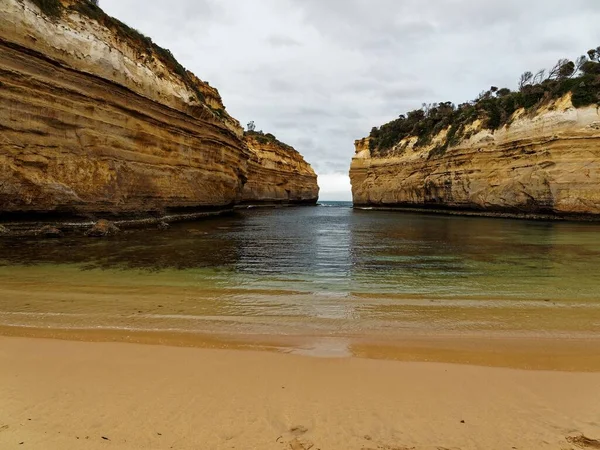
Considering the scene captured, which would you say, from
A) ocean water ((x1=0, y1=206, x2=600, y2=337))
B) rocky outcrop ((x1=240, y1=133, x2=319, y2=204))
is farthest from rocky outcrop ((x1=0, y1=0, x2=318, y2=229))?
rocky outcrop ((x1=240, y1=133, x2=319, y2=204))

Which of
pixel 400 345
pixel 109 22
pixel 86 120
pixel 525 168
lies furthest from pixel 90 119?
pixel 525 168

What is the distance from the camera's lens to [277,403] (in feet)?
9.29

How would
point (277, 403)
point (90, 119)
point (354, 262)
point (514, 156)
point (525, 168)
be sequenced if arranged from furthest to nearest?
point (514, 156) → point (525, 168) → point (90, 119) → point (354, 262) → point (277, 403)

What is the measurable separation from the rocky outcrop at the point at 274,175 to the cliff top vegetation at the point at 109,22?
24620 mm

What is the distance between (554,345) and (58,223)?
53.4 feet

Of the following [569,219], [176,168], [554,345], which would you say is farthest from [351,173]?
[554,345]

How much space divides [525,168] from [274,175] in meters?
37.9

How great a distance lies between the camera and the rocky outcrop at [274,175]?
5291 centimetres

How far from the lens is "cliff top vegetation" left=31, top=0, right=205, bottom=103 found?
14500 mm

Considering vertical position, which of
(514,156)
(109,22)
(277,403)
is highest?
(109,22)

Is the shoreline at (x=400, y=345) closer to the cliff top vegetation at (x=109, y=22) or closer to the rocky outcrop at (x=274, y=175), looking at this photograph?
the cliff top vegetation at (x=109, y=22)

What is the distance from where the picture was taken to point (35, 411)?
2.63 meters

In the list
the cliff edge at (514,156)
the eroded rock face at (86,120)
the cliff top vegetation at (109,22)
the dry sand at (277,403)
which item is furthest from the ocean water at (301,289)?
the cliff edge at (514,156)

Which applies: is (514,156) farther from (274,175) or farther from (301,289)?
(274,175)
